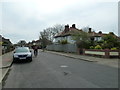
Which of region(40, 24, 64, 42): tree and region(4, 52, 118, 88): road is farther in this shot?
region(40, 24, 64, 42): tree

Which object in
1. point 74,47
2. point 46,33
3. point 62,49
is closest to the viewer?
point 74,47

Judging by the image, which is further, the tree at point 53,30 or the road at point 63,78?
the tree at point 53,30

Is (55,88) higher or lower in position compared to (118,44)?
lower

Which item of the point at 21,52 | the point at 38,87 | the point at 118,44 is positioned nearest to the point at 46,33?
the point at 118,44

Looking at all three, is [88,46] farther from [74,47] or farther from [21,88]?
[21,88]

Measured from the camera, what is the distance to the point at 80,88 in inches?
225

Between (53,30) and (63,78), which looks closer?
(63,78)

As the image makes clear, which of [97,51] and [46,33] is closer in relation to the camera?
[97,51]

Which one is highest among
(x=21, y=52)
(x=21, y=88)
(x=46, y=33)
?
(x=46, y=33)

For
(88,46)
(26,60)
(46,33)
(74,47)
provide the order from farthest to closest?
1. (46,33)
2. (74,47)
3. (88,46)
4. (26,60)

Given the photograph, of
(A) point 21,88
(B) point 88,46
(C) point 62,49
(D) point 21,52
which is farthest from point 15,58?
(C) point 62,49

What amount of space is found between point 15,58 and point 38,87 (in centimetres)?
973

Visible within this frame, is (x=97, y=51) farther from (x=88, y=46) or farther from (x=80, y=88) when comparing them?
(x=80, y=88)

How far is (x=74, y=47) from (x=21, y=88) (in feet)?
77.4
